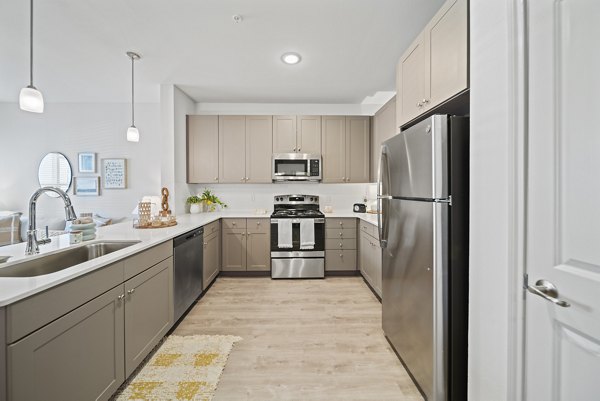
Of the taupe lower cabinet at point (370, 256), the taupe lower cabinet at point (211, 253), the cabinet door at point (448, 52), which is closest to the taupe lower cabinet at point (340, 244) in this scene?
the taupe lower cabinet at point (370, 256)

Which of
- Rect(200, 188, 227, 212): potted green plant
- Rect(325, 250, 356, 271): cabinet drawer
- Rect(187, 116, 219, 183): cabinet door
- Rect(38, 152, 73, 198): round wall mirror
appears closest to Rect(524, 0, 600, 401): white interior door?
Rect(325, 250, 356, 271): cabinet drawer

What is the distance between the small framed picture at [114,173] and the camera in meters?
4.48

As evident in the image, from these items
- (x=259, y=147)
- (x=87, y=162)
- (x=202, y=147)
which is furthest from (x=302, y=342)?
(x=87, y=162)

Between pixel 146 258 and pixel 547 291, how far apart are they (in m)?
2.16

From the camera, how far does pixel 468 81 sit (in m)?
1.44

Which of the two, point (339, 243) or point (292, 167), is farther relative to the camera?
point (292, 167)

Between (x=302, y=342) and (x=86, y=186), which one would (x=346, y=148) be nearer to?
(x=302, y=342)

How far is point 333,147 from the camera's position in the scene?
4266mm

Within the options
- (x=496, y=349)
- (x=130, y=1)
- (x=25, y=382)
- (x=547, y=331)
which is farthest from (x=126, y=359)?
(x=130, y=1)

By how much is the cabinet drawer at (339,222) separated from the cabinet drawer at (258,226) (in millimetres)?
851

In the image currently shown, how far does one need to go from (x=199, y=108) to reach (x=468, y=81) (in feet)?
13.1

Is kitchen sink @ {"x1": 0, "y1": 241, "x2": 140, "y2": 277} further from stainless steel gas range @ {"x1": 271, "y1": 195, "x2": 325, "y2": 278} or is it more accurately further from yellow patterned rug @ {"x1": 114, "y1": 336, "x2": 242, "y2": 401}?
stainless steel gas range @ {"x1": 271, "y1": 195, "x2": 325, "y2": 278}

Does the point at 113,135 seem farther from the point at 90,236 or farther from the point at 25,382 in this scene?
the point at 25,382

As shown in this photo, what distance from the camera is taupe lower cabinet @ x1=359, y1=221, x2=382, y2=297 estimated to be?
3102 mm
